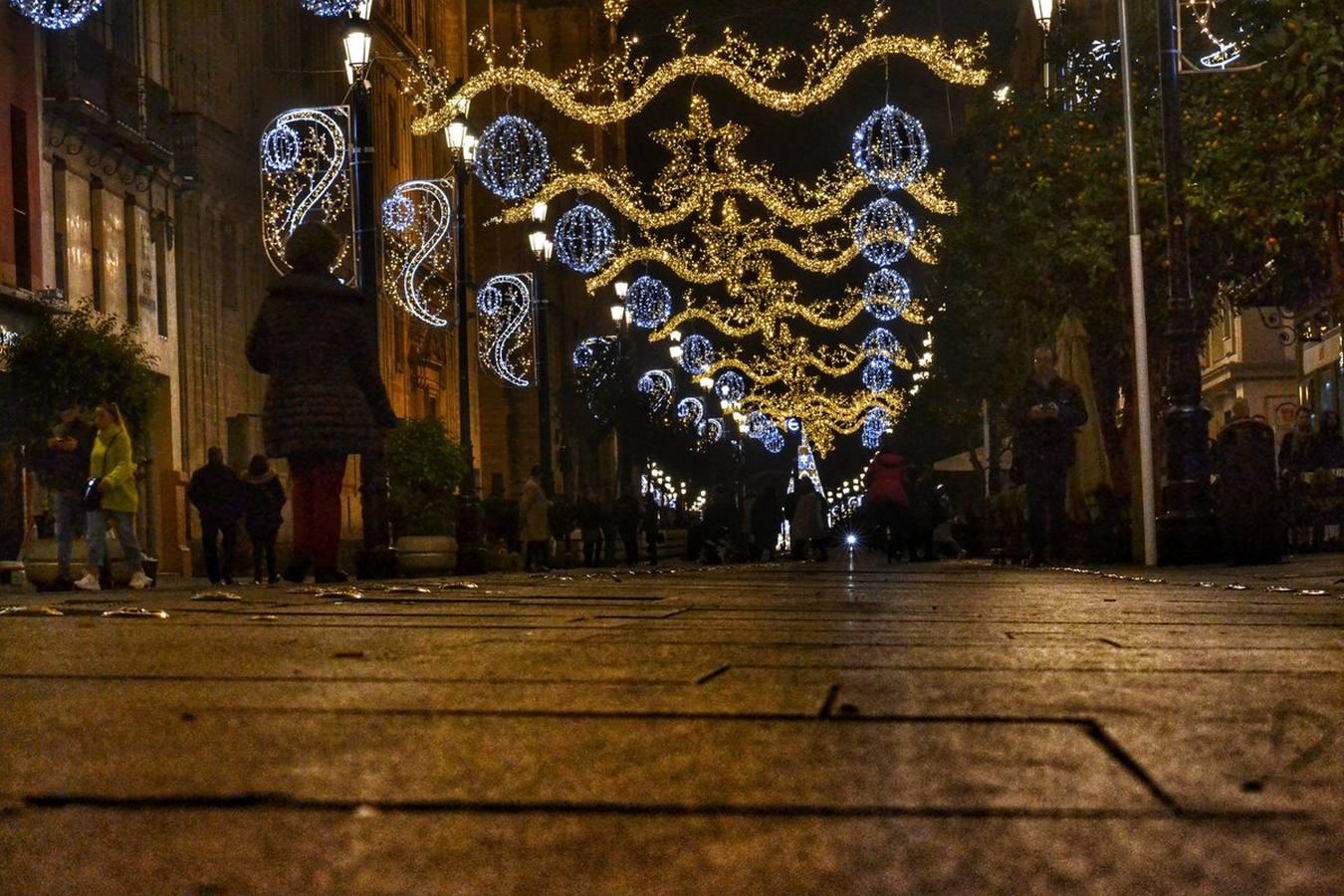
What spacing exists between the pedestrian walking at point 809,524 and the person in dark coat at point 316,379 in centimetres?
2280

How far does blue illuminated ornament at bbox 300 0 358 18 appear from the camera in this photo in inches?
849

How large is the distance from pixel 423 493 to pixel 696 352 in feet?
127

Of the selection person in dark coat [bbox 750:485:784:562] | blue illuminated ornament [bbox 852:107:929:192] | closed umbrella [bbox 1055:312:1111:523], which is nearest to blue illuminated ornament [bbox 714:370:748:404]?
person in dark coat [bbox 750:485:784:562]

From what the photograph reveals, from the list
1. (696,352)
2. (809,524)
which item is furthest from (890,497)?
(696,352)

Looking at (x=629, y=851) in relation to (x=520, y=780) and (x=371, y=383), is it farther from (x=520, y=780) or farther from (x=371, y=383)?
(x=371, y=383)

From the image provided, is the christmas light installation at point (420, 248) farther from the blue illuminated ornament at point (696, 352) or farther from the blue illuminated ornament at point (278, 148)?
the blue illuminated ornament at point (696, 352)

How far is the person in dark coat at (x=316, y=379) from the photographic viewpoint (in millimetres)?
12383

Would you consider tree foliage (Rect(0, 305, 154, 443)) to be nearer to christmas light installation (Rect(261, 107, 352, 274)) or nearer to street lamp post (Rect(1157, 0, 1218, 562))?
christmas light installation (Rect(261, 107, 352, 274))

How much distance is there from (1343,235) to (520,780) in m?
20.8

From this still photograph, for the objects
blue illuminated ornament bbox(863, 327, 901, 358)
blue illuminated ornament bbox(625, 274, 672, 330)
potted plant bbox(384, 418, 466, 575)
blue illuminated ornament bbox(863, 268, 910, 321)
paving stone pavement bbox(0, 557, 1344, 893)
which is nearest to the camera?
paving stone pavement bbox(0, 557, 1344, 893)

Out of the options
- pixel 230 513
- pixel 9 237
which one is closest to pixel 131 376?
pixel 230 513

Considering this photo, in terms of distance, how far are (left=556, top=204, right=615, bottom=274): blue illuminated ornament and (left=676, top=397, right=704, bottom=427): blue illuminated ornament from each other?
109 ft

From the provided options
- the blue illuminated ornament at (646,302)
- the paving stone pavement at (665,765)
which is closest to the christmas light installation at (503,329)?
the blue illuminated ornament at (646,302)

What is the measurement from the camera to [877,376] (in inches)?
2451
